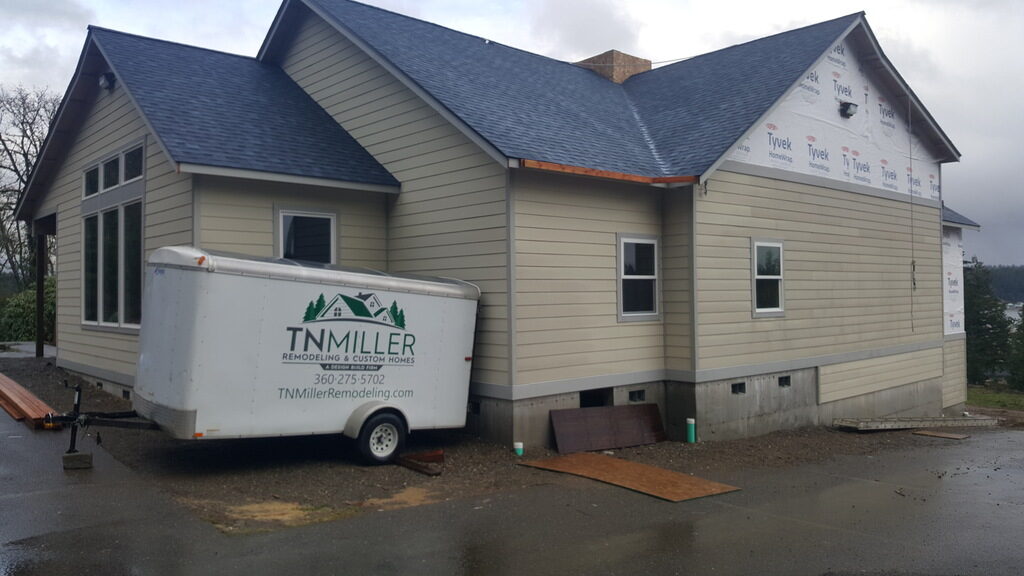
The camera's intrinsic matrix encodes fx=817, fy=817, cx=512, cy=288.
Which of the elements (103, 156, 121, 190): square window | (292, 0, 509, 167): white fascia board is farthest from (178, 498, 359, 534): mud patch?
(103, 156, 121, 190): square window

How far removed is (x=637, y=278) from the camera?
13023mm

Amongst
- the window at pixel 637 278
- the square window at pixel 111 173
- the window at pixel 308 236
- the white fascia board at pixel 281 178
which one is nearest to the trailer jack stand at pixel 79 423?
the white fascia board at pixel 281 178

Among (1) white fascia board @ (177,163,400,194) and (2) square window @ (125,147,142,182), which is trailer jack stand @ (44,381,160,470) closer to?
(1) white fascia board @ (177,163,400,194)

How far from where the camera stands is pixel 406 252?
42.8 ft

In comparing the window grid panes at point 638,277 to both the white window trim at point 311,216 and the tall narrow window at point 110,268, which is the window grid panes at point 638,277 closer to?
the white window trim at point 311,216

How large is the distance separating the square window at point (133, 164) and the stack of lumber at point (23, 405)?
3910 mm

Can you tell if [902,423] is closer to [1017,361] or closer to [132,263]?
[132,263]

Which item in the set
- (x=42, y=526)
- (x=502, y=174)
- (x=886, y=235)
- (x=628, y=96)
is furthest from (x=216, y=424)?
(x=886, y=235)

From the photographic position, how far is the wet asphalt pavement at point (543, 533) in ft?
21.7

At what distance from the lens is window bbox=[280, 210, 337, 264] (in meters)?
12.3

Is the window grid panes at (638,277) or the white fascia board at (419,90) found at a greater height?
the white fascia board at (419,90)

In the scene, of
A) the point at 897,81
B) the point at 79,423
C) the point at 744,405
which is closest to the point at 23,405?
the point at 79,423

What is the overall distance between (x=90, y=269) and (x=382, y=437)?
8402mm

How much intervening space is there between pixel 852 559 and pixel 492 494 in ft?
12.2
